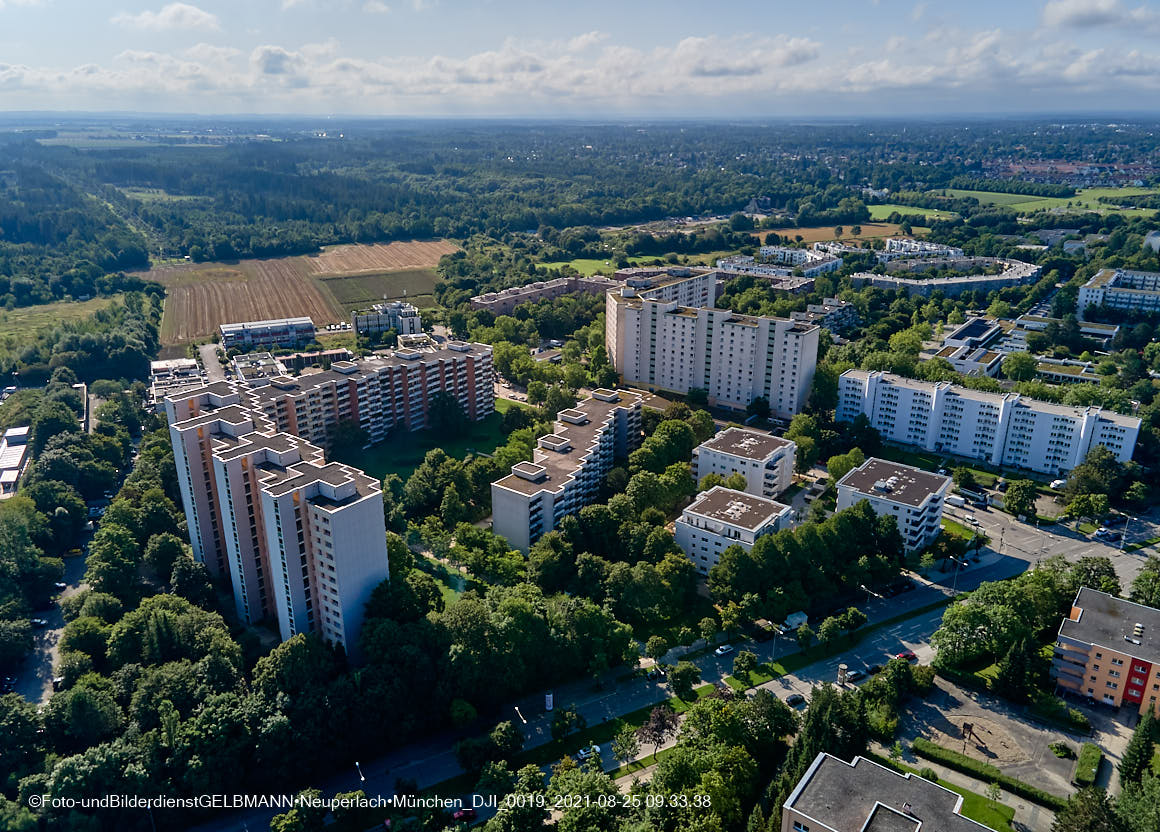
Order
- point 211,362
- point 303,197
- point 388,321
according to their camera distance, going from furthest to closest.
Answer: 1. point 303,197
2. point 388,321
3. point 211,362

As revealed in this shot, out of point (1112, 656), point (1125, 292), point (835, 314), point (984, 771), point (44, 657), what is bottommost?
point (44, 657)

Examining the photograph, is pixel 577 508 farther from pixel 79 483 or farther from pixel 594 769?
pixel 79 483

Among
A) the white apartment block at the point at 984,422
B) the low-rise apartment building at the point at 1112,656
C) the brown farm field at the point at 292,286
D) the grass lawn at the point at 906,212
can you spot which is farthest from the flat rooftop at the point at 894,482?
the grass lawn at the point at 906,212

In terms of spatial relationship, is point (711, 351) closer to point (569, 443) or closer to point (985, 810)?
point (569, 443)

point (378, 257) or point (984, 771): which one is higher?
point (378, 257)

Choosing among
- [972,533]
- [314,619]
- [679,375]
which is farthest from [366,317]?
[972,533]

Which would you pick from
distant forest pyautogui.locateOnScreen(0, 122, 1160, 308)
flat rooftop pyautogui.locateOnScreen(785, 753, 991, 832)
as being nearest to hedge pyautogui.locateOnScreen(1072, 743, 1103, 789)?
flat rooftop pyautogui.locateOnScreen(785, 753, 991, 832)

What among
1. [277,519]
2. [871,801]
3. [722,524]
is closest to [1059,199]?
[722,524]
